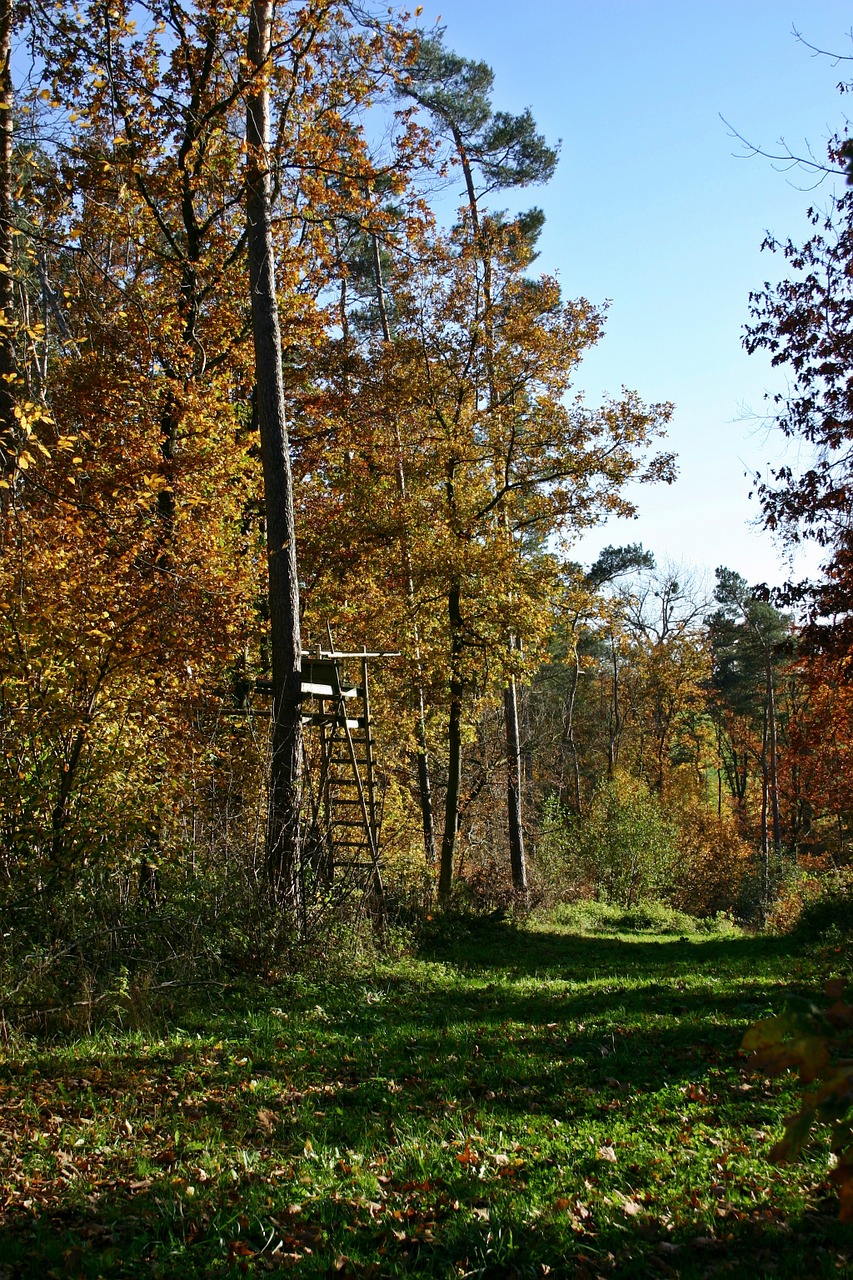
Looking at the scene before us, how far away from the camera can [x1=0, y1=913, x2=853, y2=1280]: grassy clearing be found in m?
3.78

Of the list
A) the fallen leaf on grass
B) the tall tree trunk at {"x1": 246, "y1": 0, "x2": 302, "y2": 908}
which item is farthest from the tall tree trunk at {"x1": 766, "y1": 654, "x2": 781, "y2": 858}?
the fallen leaf on grass

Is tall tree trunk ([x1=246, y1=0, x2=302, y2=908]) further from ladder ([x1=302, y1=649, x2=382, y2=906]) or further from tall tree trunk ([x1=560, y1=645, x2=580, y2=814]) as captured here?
tall tree trunk ([x1=560, y1=645, x2=580, y2=814])

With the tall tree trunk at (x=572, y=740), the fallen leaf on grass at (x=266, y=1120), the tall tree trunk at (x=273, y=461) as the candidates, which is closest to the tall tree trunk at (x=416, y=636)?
the tall tree trunk at (x=273, y=461)

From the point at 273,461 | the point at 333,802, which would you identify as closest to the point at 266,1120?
the point at 333,802

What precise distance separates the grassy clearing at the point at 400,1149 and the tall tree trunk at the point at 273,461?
8.47ft

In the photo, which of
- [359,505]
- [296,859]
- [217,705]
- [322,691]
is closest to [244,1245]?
[296,859]

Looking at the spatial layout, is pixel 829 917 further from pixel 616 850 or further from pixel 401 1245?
pixel 401 1245

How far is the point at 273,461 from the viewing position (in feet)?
35.4

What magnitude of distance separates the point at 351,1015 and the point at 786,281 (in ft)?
33.6

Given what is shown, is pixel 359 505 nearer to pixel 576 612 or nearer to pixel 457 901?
pixel 576 612

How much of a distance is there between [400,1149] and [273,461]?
26.0ft

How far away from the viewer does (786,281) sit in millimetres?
11562

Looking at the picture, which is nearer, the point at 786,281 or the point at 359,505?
the point at 786,281

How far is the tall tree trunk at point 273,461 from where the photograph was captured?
396 inches
